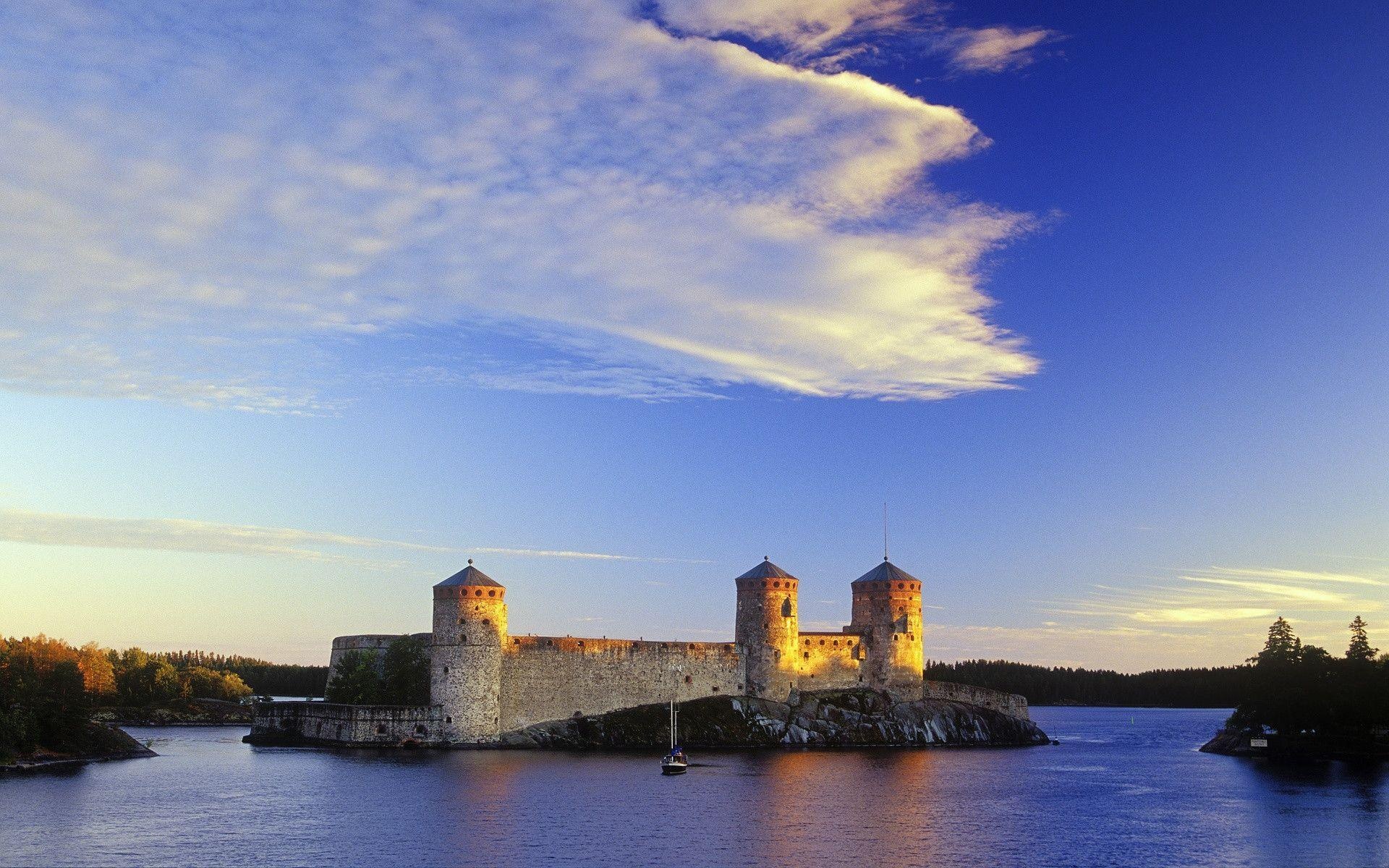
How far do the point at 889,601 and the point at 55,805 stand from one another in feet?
187

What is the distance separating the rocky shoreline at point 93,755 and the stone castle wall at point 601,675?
24323 mm

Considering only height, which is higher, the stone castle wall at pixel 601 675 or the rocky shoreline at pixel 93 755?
the stone castle wall at pixel 601 675

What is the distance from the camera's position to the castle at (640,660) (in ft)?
245

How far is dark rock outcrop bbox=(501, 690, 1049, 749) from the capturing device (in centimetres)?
7894

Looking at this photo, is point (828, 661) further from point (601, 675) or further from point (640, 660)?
point (601, 675)

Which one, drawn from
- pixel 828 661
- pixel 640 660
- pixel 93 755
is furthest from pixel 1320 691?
pixel 93 755

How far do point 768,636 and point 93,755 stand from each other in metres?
44.7

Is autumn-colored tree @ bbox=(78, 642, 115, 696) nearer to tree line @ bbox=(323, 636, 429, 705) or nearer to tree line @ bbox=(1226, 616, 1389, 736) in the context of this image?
tree line @ bbox=(323, 636, 429, 705)

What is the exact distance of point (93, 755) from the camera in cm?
7269

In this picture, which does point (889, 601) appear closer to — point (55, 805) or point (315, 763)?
point (315, 763)

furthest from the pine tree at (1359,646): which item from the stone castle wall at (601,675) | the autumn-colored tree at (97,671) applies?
the autumn-colored tree at (97,671)

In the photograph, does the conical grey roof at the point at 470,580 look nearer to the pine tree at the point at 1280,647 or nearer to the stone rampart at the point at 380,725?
the stone rampart at the point at 380,725

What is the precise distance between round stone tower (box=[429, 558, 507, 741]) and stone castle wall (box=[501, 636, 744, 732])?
1.79 meters

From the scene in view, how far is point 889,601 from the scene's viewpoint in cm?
8825
